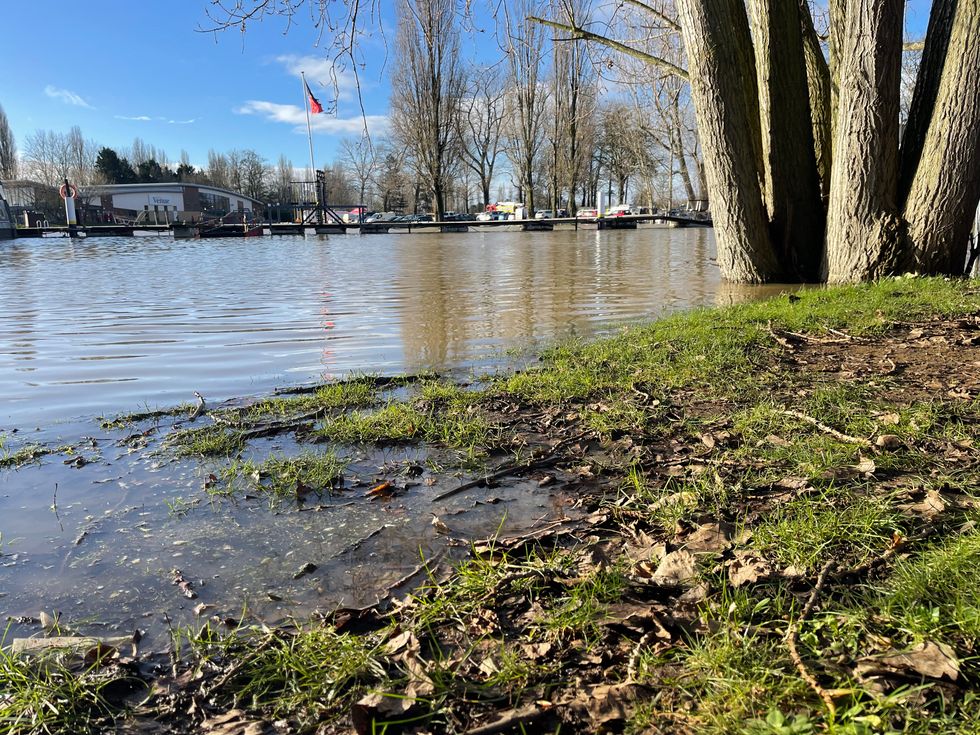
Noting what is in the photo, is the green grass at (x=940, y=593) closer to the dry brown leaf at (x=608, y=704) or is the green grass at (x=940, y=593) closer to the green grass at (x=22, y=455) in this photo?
the dry brown leaf at (x=608, y=704)

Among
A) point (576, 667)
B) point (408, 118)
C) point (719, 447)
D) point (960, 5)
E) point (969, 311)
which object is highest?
point (408, 118)

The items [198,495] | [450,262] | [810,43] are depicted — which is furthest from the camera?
[450,262]

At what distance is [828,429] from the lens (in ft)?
10.1

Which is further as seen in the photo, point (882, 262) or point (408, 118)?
point (408, 118)

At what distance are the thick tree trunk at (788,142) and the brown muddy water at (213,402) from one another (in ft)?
3.90

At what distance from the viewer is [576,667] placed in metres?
1.69

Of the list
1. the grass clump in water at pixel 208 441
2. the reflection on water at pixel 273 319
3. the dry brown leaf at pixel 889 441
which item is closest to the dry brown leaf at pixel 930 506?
the dry brown leaf at pixel 889 441

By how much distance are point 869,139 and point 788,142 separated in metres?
1.41

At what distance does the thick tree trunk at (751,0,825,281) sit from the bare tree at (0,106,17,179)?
265 feet

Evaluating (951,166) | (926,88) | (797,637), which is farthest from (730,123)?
(797,637)

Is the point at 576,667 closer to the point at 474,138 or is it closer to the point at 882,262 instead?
the point at 882,262

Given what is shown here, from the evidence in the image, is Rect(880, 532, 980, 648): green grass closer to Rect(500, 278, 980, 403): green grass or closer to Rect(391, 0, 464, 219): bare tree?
Rect(500, 278, 980, 403): green grass

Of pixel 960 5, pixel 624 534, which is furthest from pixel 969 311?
pixel 624 534

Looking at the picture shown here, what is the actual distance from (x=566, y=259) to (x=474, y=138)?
137 feet
